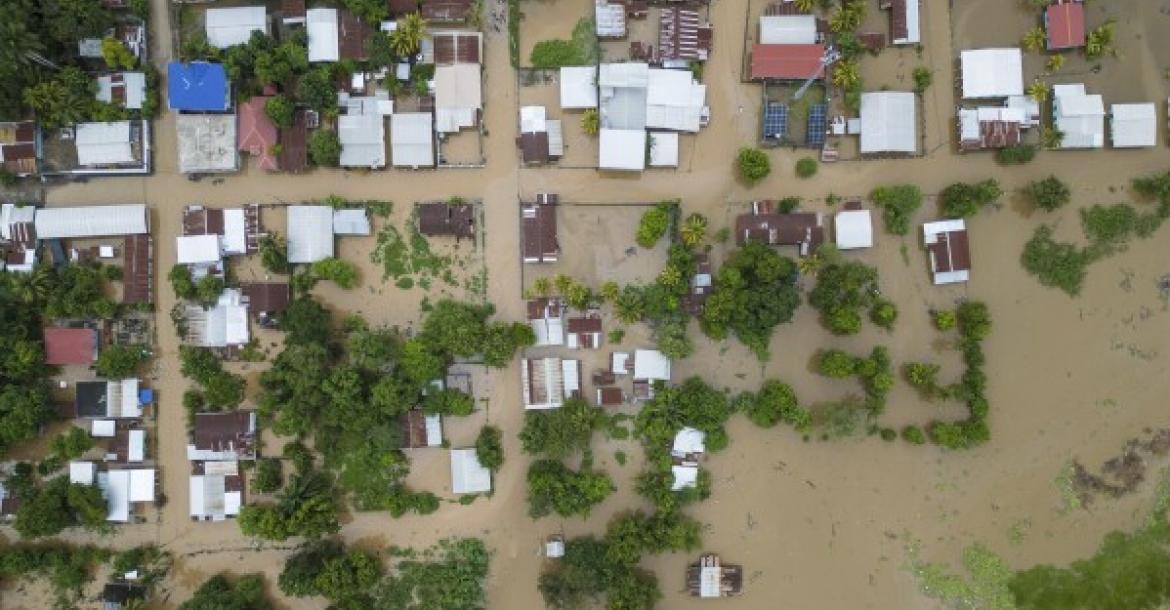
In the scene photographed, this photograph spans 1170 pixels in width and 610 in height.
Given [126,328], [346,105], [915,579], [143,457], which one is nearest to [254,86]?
[346,105]

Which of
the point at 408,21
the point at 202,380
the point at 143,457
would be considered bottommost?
the point at 143,457

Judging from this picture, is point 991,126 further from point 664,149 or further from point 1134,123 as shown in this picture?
point 664,149

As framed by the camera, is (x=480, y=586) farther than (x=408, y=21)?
Yes

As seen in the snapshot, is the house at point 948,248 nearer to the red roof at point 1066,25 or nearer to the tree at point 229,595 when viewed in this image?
the red roof at point 1066,25

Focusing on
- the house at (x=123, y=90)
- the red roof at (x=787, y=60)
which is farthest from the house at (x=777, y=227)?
the house at (x=123, y=90)

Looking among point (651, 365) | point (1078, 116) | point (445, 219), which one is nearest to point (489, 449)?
point (651, 365)

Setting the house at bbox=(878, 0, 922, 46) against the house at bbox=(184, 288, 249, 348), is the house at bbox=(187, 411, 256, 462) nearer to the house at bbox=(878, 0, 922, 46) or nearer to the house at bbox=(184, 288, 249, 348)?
the house at bbox=(184, 288, 249, 348)

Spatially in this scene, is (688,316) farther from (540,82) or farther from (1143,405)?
(1143,405)
